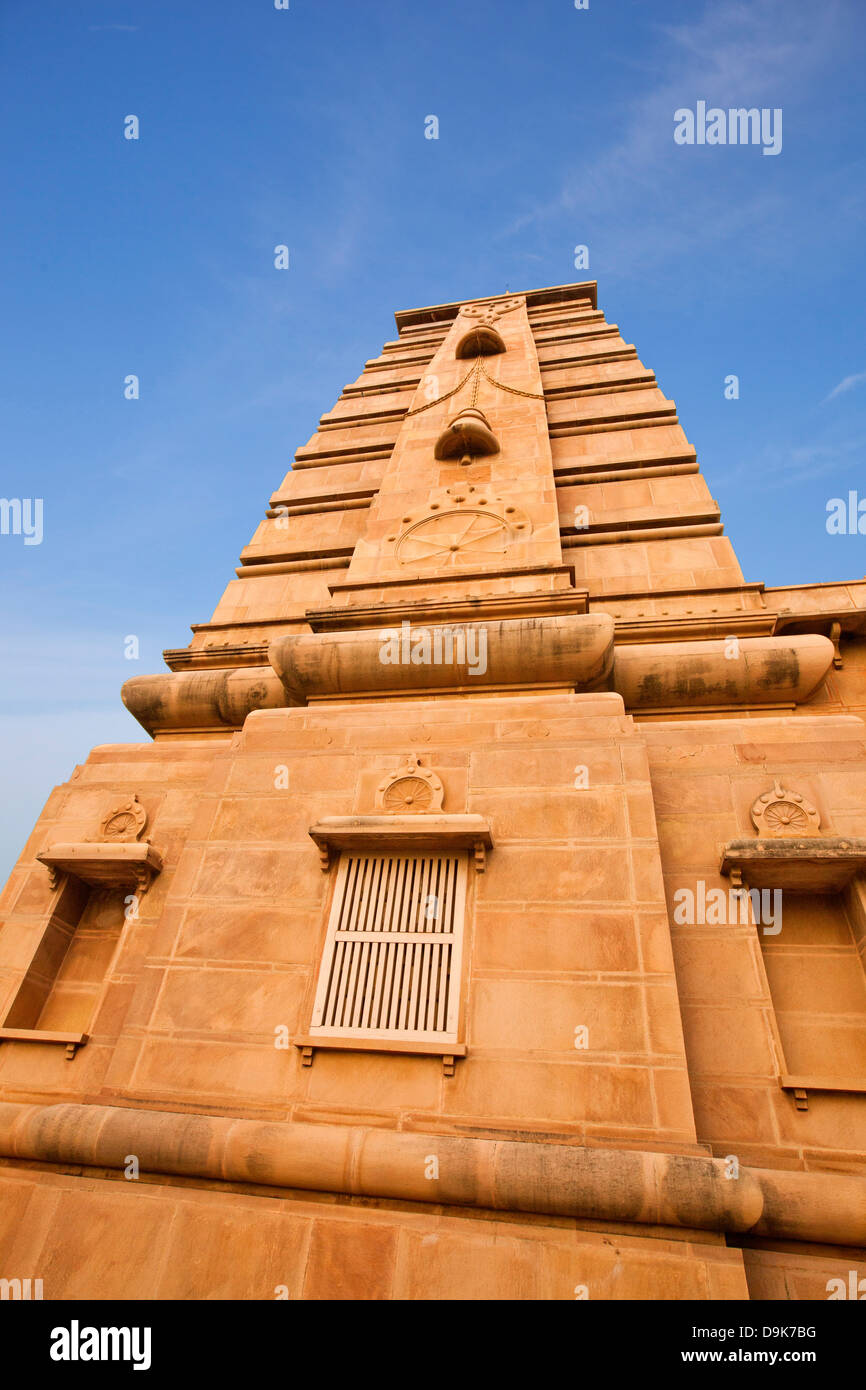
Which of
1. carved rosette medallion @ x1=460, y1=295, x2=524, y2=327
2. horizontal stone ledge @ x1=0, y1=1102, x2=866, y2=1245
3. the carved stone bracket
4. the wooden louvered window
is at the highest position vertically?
carved rosette medallion @ x1=460, y1=295, x2=524, y2=327

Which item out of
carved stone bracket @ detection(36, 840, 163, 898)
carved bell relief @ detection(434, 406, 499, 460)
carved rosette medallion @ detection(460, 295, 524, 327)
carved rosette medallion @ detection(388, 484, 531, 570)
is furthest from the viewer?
carved rosette medallion @ detection(460, 295, 524, 327)

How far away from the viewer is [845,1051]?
6.16 meters

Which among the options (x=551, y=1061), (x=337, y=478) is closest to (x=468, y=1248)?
(x=551, y=1061)

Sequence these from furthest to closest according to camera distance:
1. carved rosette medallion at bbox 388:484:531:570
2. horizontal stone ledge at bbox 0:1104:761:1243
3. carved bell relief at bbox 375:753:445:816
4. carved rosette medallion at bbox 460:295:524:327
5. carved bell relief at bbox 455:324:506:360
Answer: carved rosette medallion at bbox 460:295:524:327 < carved bell relief at bbox 455:324:506:360 < carved rosette medallion at bbox 388:484:531:570 < carved bell relief at bbox 375:753:445:816 < horizontal stone ledge at bbox 0:1104:761:1243

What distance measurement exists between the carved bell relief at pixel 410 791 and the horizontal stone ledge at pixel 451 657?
1796 mm

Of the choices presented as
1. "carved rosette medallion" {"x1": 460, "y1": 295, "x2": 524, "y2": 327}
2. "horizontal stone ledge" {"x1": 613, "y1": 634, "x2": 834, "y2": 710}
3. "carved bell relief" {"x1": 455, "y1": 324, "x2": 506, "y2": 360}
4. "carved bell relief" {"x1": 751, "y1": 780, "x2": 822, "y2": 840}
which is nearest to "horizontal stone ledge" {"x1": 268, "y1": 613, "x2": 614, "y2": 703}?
"horizontal stone ledge" {"x1": 613, "y1": 634, "x2": 834, "y2": 710}

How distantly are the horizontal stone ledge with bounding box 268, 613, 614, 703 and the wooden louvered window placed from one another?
286cm

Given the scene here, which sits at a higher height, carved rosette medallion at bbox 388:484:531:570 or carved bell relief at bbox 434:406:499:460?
carved bell relief at bbox 434:406:499:460

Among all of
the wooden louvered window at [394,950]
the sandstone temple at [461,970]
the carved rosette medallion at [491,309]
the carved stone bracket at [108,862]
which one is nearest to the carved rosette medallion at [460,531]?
the sandstone temple at [461,970]

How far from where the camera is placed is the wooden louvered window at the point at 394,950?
20.9 ft

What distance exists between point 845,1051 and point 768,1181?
1.52m

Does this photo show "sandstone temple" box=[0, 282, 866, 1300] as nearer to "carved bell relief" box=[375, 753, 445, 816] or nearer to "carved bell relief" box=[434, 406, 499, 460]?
"carved bell relief" box=[375, 753, 445, 816]

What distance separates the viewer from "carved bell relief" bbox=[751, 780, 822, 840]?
6.95 meters
